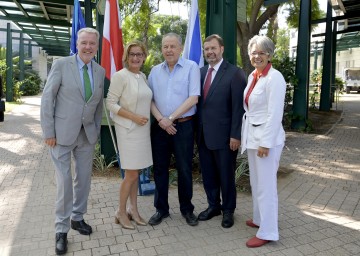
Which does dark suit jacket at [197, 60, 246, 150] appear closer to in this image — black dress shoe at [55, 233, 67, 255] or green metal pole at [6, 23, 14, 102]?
black dress shoe at [55, 233, 67, 255]

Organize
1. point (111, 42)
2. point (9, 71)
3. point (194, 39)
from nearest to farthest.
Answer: point (111, 42) → point (194, 39) → point (9, 71)

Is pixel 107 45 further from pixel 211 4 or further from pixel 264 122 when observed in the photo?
pixel 264 122

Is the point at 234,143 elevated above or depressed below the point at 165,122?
below

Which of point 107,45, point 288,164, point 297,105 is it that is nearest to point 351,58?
point 297,105

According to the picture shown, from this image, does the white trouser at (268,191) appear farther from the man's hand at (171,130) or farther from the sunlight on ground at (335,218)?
the sunlight on ground at (335,218)

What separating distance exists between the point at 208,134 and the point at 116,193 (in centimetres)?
196

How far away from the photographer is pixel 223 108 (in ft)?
11.9

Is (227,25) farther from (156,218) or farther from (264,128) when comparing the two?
(156,218)

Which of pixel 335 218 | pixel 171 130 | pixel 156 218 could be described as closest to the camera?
pixel 171 130

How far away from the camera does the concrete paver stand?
3365mm

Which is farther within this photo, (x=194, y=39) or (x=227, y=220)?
(x=194, y=39)

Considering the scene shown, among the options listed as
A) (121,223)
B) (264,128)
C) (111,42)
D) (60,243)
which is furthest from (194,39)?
(60,243)

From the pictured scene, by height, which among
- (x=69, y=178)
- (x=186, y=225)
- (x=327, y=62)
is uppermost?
(x=327, y=62)

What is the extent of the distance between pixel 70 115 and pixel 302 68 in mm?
8441
